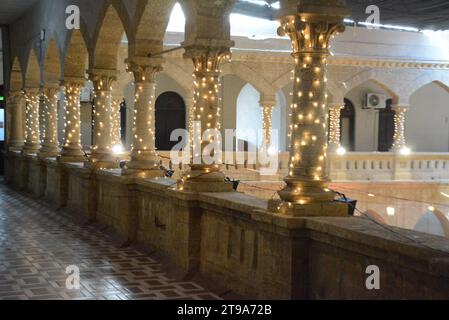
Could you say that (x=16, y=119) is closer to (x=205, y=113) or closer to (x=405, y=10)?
(x=405, y=10)

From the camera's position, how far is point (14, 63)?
18531 millimetres

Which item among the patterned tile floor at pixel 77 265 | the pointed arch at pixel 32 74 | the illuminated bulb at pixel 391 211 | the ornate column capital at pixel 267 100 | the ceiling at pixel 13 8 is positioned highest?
the ceiling at pixel 13 8

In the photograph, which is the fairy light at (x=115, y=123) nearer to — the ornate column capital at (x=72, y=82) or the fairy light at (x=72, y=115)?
the fairy light at (x=72, y=115)

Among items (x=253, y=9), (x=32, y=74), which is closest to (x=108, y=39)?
(x=253, y=9)

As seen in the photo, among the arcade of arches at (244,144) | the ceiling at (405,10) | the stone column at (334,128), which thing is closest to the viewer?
the arcade of arches at (244,144)

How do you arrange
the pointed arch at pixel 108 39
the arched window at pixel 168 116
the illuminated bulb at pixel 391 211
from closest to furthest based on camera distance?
the pointed arch at pixel 108 39 < the illuminated bulb at pixel 391 211 < the arched window at pixel 168 116

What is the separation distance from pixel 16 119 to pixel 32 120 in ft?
6.43

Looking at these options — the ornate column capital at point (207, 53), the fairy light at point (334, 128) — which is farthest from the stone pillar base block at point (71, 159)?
the fairy light at point (334, 128)

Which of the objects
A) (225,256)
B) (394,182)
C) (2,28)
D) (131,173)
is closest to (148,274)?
(225,256)

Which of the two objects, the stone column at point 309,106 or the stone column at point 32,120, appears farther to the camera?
the stone column at point 32,120

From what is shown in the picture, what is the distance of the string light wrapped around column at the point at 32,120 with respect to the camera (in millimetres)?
16933

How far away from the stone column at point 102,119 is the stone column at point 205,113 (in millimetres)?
3834

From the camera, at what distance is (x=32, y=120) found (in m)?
17.0

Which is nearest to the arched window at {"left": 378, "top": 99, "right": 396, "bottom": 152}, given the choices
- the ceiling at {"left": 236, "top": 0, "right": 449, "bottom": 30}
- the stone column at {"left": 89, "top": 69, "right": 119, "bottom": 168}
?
the ceiling at {"left": 236, "top": 0, "right": 449, "bottom": 30}
